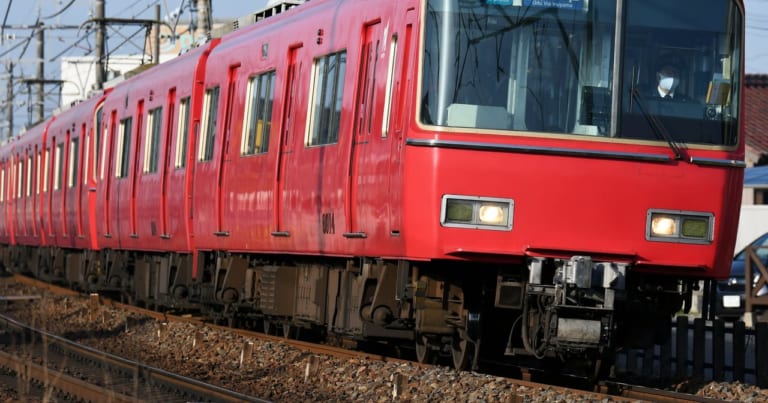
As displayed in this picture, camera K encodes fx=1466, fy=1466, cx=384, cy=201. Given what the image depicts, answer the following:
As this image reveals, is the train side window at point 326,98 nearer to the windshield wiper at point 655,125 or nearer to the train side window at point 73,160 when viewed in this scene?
the windshield wiper at point 655,125

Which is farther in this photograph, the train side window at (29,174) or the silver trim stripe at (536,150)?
the train side window at (29,174)

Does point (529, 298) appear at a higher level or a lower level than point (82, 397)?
higher

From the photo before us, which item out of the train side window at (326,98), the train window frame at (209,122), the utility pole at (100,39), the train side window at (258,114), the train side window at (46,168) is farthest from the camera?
the utility pole at (100,39)

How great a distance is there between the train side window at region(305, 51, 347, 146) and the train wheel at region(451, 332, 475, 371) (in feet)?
6.60

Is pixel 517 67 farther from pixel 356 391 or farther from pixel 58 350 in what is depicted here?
pixel 58 350

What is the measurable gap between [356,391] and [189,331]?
613 cm

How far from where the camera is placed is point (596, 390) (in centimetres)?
1099

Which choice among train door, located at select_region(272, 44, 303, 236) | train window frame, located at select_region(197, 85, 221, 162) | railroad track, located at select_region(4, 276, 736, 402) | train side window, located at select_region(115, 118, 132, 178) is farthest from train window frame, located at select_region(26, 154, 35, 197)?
train door, located at select_region(272, 44, 303, 236)

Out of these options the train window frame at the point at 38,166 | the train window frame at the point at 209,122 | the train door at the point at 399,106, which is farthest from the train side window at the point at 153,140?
the train window frame at the point at 38,166

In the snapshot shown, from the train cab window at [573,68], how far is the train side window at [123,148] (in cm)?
1075

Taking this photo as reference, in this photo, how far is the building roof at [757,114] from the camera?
38.8 meters

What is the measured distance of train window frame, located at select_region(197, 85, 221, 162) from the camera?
15.8 meters

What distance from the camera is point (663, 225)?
10055 mm

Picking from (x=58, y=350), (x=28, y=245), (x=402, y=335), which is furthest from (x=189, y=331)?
(x=28, y=245)
